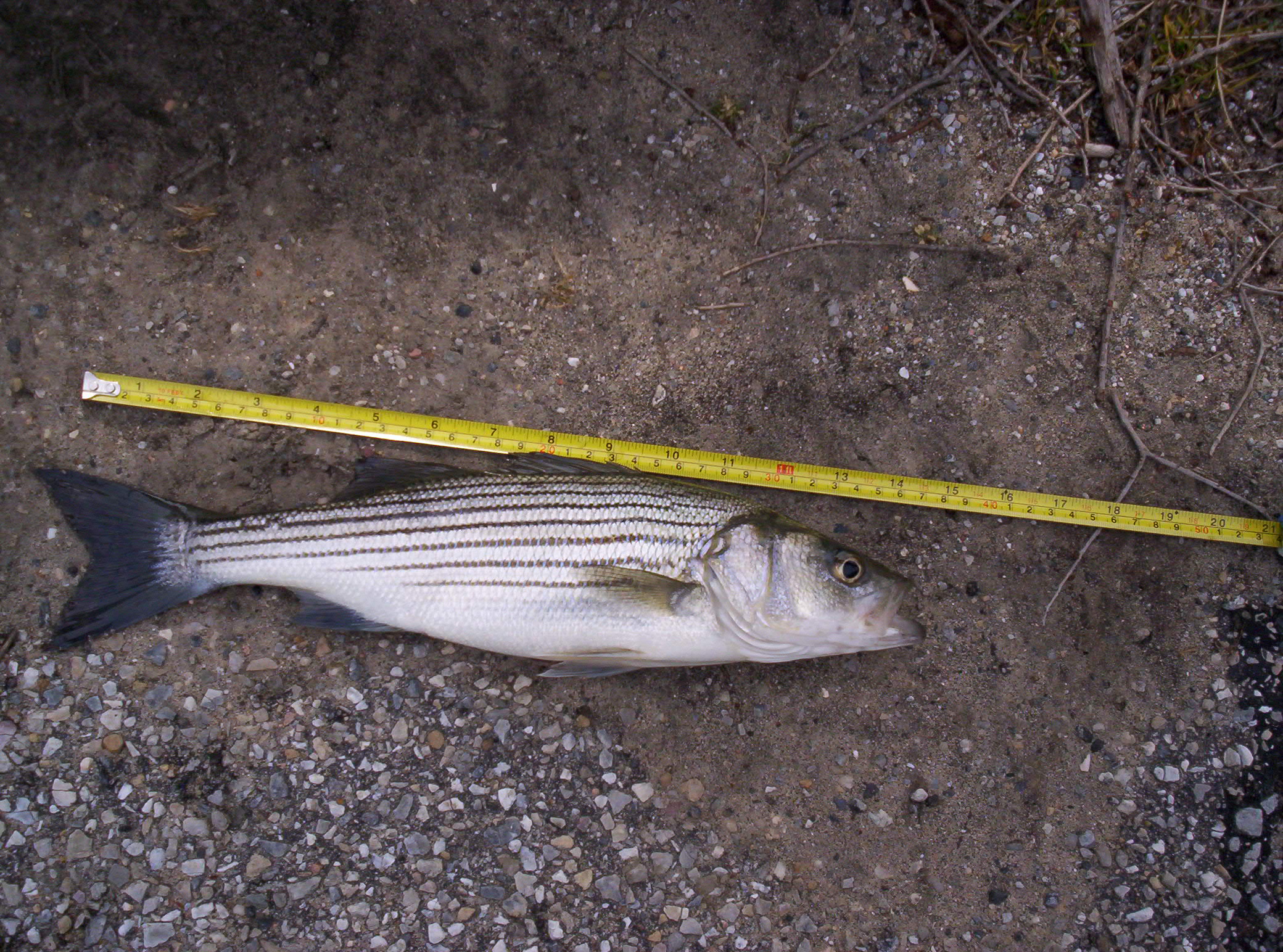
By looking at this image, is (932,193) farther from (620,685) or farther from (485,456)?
(620,685)

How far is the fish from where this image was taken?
11.6 ft

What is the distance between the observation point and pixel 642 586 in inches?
139

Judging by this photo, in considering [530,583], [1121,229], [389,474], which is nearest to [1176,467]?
[1121,229]

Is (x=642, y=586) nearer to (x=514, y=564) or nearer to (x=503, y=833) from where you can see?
(x=514, y=564)

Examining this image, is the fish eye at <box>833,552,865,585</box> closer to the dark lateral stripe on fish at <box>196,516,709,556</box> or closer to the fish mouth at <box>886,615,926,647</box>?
the fish mouth at <box>886,615,926,647</box>

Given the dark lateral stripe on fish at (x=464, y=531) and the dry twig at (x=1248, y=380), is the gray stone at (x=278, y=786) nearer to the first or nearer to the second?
the dark lateral stripe on fish at (x=464, y=531)

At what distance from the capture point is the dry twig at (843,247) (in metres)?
4.43

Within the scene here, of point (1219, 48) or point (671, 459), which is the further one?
point (1219, 48)

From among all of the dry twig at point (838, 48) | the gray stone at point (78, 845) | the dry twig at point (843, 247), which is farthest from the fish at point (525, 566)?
the dry twig at point (838, 48)

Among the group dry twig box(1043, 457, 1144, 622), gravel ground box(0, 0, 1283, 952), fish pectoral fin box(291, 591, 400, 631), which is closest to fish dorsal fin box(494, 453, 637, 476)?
gravel ground box(0, 0, 1283, 952)

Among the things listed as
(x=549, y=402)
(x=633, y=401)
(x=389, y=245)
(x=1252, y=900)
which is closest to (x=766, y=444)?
(x=633, y=401)

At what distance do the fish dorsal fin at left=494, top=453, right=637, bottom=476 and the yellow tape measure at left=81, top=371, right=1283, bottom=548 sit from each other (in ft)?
0.60

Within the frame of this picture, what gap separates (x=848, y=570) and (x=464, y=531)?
1913mm

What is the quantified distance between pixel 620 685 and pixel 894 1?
4475 millimetres
